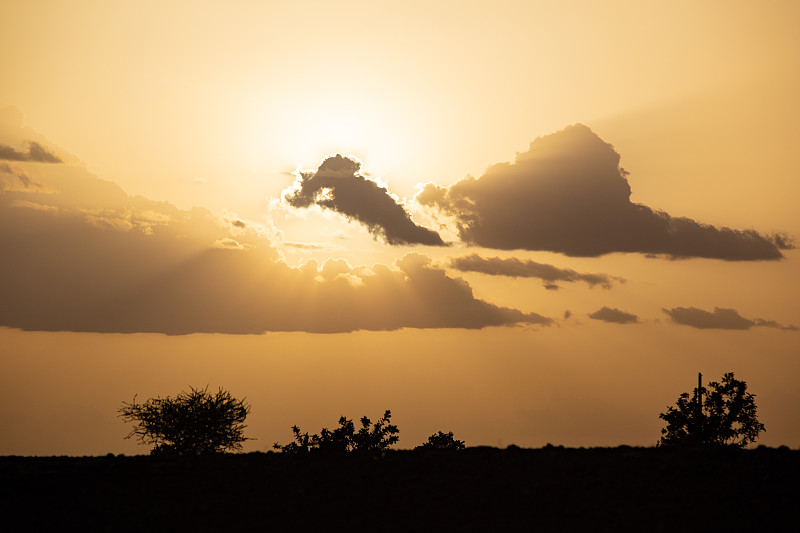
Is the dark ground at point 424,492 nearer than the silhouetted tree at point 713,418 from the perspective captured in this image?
Yes

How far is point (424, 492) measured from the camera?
92.4 ft

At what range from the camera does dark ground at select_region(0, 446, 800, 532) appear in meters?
25.5

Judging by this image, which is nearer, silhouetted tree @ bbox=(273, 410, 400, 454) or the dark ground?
the dark ground

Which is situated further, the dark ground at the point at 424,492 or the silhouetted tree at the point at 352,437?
the silhouetted tree at the point at 352,437

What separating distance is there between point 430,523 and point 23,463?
18.2 meters

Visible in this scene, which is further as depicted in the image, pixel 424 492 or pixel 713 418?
pixel 713 418

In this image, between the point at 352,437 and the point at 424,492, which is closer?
the point at 424,492

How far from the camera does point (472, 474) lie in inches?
1171

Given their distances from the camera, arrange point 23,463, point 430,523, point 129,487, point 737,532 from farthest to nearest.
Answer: point 23,463 → point 129,487 → point 430,523 → point 737,532

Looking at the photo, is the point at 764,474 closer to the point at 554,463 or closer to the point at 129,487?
the point at 554,463

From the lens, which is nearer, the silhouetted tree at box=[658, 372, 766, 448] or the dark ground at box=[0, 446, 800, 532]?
the dark ground at box=[0, 446, 800, 532]

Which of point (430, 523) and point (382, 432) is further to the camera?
point (382, 432)

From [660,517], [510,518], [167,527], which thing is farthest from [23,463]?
[660,517]

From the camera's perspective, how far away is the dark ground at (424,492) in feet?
83.8
